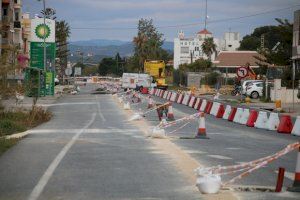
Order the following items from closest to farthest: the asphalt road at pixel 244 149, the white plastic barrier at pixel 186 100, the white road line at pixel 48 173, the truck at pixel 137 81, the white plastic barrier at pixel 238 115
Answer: the white road line at pixel 48 173 → the asphalt road at pixel 244 149 → the white plastic barrier at pixel 238 115 → the white plastic barrier at pixel 186 100 → the truck at pixel 137 81

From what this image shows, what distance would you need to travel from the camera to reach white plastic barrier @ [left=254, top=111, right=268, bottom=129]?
24798 mm

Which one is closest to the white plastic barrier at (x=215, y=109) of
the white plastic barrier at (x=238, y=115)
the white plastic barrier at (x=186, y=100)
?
the white plastic barrier at (x=238, y=115)

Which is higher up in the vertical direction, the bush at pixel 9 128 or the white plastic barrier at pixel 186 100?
the bush at pixel 9 128

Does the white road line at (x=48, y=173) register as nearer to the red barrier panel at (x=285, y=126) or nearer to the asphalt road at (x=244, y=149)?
the asphalt road at (x=244, y=149)

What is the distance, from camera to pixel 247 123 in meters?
26.4

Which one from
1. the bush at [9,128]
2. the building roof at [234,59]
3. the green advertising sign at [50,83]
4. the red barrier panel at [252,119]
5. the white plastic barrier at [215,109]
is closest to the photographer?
the bush at [9,128]

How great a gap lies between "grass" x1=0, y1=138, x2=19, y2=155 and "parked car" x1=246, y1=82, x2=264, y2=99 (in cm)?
4163

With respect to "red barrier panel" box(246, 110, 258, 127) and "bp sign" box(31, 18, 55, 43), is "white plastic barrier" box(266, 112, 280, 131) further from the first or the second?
"bp sign" box(31, 18, 55, 43)

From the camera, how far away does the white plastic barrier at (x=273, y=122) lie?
23914 millimetres

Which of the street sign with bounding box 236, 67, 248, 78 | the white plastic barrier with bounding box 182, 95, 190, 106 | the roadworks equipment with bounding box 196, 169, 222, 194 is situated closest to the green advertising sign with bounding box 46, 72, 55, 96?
the white plastic barrier with bounding box 182, 95, 190, 106

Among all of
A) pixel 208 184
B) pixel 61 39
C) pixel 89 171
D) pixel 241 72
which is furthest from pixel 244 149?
pixel 61 39

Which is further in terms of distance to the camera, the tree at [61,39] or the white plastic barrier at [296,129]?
the tree at [61,39]

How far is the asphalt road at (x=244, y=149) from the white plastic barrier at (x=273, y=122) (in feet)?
1.65

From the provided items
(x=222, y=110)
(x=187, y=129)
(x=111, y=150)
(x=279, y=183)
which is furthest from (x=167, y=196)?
(x=222, y=110)
